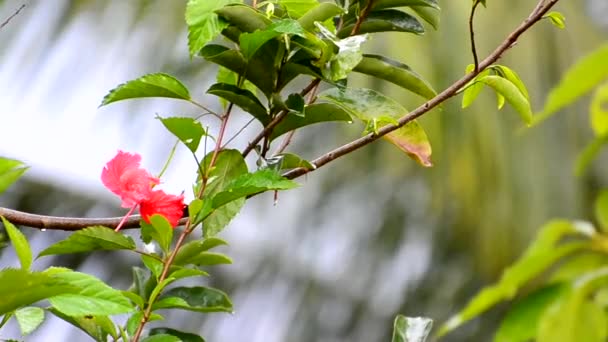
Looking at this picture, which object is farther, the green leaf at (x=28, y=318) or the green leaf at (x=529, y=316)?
the green leaf at (x=529, y=316)

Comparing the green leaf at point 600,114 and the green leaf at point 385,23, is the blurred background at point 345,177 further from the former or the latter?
the green leaf at point 385,23

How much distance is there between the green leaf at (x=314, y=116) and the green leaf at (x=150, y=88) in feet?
0.13

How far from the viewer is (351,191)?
6.10 feet

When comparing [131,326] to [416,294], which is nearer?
[131,326]

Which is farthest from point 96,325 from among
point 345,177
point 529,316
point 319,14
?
point 345,177

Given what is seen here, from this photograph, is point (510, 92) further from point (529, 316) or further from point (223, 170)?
point (529, 316)

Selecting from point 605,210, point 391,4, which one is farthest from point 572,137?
point 391,4

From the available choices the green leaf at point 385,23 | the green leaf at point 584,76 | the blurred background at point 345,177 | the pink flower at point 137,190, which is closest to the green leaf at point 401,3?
the green leaf at point 385,23

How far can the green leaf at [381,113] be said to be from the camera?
38cm

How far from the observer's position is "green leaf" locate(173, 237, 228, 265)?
39cm

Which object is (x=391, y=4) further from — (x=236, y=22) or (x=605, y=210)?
(x=605, y=210)

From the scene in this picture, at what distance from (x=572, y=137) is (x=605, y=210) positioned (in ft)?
3.79

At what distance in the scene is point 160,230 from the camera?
35 cm

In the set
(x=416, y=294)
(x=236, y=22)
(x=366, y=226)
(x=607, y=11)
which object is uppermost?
(x=607, y=11)
